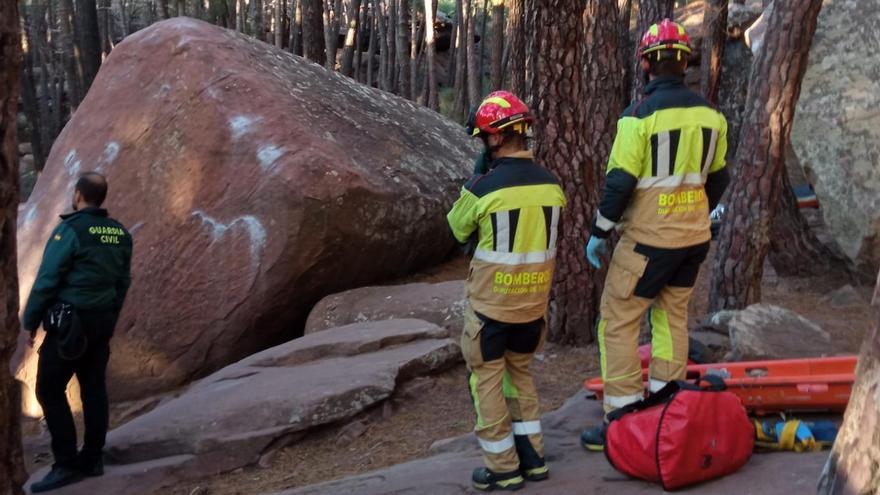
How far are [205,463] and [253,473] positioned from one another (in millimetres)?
338

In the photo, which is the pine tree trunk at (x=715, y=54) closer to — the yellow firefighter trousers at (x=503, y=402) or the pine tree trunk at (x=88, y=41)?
the yellow firefighter trousers at (x=503, y=402)

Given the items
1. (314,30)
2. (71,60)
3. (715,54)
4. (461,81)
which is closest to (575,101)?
(715,54)

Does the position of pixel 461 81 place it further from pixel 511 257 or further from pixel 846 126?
pixel 511 257

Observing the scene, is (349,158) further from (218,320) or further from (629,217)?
(629,217)

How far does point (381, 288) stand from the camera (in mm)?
8406

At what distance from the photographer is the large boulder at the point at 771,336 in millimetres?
5418

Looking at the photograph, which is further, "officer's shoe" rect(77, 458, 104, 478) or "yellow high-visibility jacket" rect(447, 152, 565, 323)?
"officer's shoe" rect(77, 458, 104, 478)

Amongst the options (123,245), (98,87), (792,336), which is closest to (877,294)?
(792,336)

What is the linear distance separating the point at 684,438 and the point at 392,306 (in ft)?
14.5

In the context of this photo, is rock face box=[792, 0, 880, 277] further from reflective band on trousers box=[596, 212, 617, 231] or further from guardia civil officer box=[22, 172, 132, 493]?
guardia civil officer box=[22, 172, 132, 493]

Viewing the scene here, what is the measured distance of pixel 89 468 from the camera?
5844mm

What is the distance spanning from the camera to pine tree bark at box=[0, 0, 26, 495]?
13.3ft

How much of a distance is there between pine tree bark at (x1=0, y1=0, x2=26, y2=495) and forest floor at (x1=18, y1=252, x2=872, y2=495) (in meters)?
1.46

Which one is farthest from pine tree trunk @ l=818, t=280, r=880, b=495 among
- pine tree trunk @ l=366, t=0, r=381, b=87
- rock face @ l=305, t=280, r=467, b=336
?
pine tree trunk @ l=366, t=0, r=381, b=87
